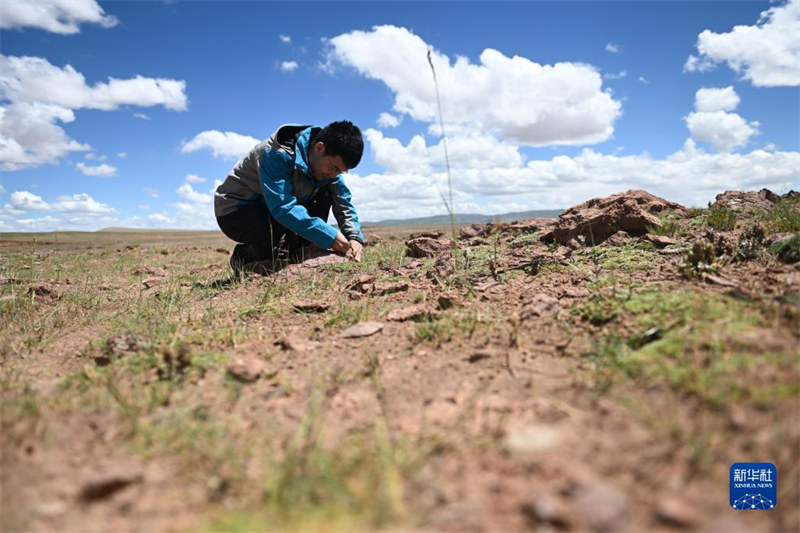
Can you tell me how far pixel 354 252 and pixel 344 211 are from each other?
846 millimetres

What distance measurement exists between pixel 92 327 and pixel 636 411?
3.32 metres

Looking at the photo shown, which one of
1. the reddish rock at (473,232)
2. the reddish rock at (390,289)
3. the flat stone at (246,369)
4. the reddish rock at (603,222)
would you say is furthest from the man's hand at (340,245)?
the flat stone at (246,369)

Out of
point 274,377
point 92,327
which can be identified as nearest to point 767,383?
point 274,377

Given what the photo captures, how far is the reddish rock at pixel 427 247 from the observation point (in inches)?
190

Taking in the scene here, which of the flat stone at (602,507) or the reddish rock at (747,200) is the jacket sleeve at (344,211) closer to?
the reddish rock at (747,200)

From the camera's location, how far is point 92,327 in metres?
3.13

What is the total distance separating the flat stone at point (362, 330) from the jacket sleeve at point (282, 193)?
2.23m

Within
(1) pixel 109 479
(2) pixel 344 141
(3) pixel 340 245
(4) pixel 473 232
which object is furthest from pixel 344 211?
(1) pixel 109 479

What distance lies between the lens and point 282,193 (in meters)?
4.48

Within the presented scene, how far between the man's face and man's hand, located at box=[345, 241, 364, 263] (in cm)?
81

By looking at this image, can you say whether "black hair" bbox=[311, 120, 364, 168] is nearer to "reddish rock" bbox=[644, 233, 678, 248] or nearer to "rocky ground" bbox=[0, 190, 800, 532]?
"rocky ground" bbox=[0, 190, 800, 532]

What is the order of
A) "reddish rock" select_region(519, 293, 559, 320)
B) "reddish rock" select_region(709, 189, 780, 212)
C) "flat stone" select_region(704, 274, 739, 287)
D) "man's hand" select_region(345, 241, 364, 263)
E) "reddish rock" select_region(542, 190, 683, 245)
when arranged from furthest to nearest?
1. "reddish rock" select_region(709, 189, 780, 212)
2. "man's hand" select_region(345, 241, 364, 263)
3. "reddish rock" select_region(542, 190, 683, 245)
4. "reddish rock" select_region(519, 293, 559, 320)
5. "flat stone" select_region(704, 274, 739, 287)

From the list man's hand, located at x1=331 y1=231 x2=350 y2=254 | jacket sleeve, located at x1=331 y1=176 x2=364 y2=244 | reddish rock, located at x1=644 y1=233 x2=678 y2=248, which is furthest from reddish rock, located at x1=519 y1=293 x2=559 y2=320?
jacket sleeve, located at x1=331 y1=176 x2=364 y2=244

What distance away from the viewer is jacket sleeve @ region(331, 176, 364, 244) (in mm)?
5457
